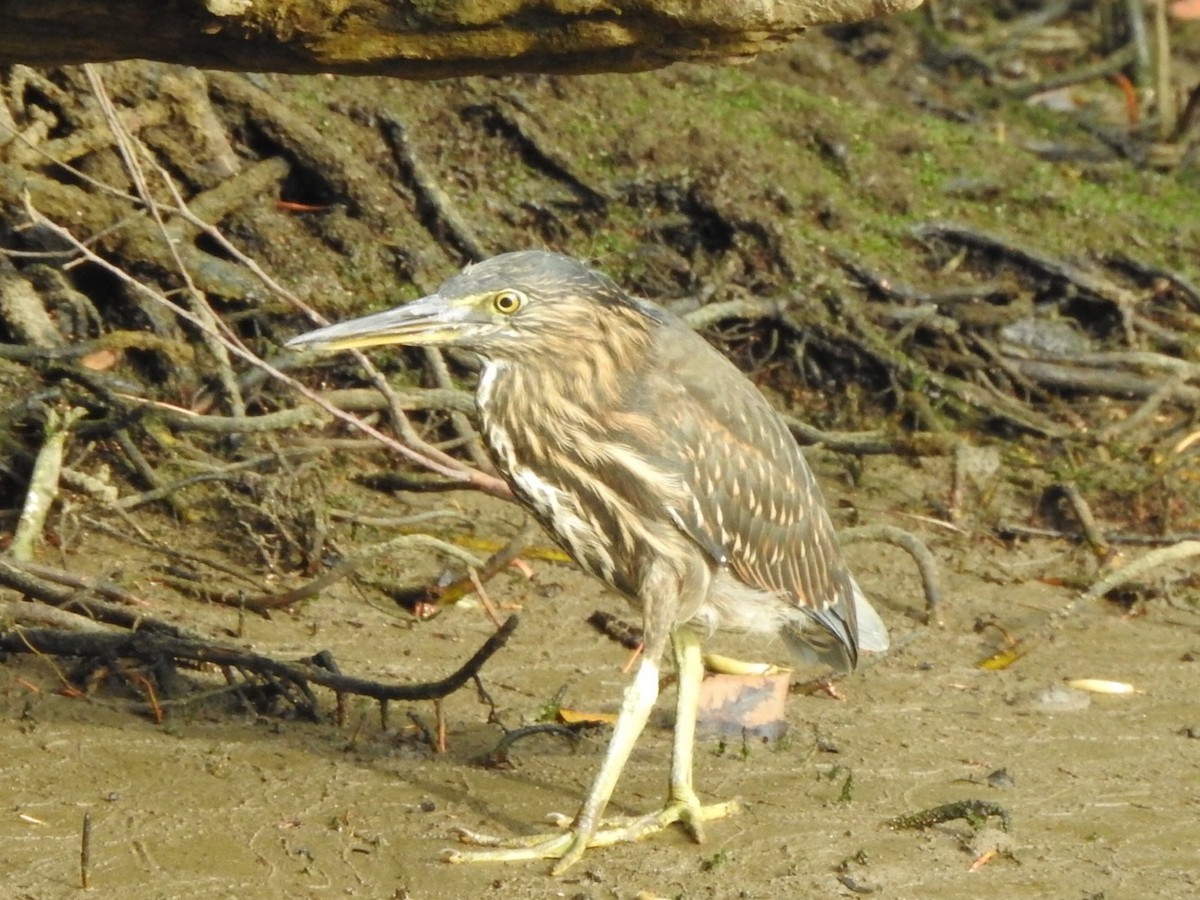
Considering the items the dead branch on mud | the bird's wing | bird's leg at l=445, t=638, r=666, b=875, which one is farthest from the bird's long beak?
bird's leg at l=445, t=638, r=666, b=875

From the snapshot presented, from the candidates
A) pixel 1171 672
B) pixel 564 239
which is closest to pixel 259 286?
pixel 564 239

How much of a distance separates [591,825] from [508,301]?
1.18m

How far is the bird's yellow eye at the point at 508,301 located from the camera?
4047mm

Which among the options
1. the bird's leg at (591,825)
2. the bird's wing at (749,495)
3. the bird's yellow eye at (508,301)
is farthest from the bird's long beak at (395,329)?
the bird's leg at (591,825)

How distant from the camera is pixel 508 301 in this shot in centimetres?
407

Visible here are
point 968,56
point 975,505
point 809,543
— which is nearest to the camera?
point 809,543

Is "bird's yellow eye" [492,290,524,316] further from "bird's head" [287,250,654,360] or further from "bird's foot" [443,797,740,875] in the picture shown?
"bird's foot" [443,797,740,875]

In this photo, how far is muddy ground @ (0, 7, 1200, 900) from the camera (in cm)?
402

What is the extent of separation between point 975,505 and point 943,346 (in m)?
0.83

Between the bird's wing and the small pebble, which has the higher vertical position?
the bird's wing

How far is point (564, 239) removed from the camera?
703 centimetres

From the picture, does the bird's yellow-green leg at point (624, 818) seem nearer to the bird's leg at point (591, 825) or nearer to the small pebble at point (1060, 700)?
the bird's leg at point (591, 825)

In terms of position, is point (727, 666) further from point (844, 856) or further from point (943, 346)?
point (943, 346)

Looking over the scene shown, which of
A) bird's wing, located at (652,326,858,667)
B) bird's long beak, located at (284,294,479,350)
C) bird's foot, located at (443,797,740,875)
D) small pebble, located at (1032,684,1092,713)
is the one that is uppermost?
bird's long beak, located at (284,294,479,350)
